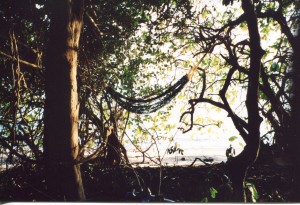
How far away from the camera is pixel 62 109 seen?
6.39 ft

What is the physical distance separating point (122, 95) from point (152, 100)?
1.18 feet

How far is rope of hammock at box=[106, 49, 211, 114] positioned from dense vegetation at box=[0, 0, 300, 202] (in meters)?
0.01

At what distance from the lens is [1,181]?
270 centimetres

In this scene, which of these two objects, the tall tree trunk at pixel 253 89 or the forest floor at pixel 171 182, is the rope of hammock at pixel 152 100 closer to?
the forest floor at pixel 171 182

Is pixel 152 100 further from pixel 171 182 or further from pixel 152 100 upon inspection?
pixel 171 182

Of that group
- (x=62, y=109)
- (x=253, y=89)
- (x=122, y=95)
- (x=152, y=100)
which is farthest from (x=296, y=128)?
(x=62, y=109)

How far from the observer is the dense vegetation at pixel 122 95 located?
1983 millimetres

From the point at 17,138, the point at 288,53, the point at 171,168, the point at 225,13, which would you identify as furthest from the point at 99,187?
the point at 225,13

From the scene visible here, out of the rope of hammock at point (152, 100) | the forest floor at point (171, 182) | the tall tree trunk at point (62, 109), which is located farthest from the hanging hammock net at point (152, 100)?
the tall tree trunk at point (62, 109)

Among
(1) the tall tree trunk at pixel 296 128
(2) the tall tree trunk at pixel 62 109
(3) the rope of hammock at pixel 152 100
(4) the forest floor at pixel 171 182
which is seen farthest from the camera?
(3) the rope of hammock at pixel 152 100

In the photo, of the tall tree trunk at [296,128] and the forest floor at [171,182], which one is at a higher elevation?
the tall tree trunk at [296,128]

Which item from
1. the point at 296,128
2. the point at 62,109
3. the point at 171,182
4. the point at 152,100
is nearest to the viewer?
the point at 62,109

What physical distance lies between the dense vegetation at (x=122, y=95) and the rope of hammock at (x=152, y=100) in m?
0.01

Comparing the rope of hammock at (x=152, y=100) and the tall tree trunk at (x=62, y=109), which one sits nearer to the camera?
the tall tree trunk at (x=62, y=109)
